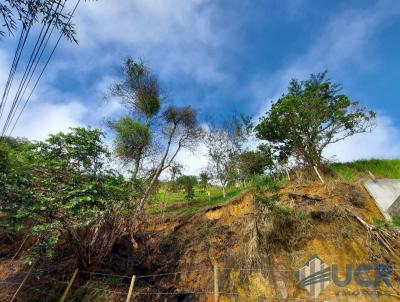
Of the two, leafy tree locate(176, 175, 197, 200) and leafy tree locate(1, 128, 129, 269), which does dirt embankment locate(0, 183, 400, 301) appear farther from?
leafy tree locate(176, 175, 197, 200)

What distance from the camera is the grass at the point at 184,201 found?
12859 mm

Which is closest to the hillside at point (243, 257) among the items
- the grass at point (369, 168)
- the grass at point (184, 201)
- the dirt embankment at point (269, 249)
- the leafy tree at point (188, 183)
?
the dirt embankment at point (269, 249)

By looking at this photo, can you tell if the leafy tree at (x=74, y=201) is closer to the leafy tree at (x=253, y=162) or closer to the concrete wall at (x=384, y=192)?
the concrete wall at (x=384, y=192)

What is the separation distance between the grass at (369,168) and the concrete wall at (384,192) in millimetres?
1399

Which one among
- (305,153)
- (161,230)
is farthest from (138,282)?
(305,153)

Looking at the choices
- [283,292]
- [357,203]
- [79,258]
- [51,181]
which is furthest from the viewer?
[357,203]

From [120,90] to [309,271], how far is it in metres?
14.2

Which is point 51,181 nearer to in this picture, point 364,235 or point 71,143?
point 71,143

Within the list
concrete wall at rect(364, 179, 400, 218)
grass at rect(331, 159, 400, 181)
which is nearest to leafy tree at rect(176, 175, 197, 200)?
grass at rect(331, 159, 400, 181)

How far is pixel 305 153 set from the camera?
13.0 m

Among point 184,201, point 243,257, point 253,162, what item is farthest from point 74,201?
point 253,162

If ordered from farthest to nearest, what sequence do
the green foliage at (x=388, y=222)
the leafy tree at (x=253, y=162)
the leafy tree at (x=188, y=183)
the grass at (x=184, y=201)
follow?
the leafy tree at (x=188, y=183)
the leafy tree at (x=253, y=162)
the grass at (x=184, y=201)
the green foliage at (x=388, y=222)

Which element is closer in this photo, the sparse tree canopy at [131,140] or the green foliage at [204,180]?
the sparse tree canopy at [131,140]

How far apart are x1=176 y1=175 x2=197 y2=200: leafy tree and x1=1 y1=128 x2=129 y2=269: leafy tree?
7.79 meters
